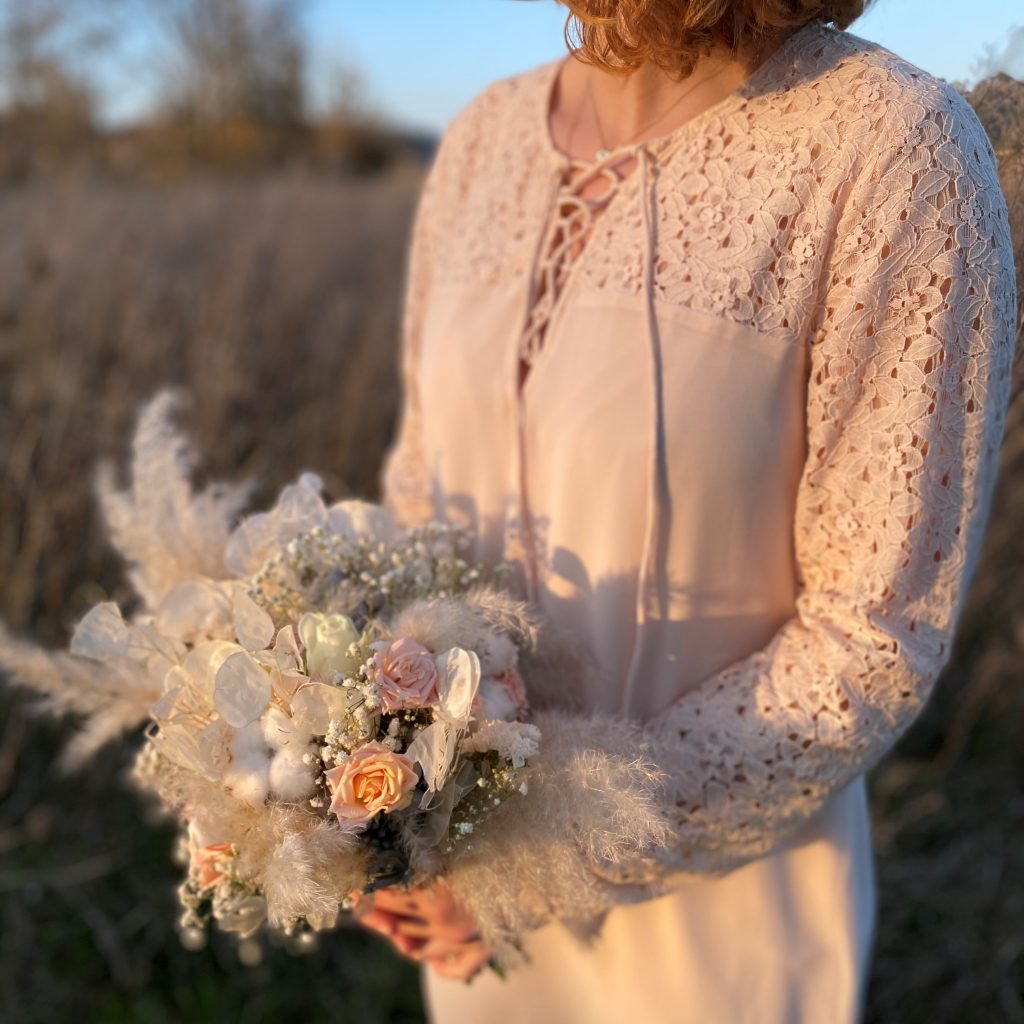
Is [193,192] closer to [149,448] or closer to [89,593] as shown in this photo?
[89,593]

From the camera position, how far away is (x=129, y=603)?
288 centimetres

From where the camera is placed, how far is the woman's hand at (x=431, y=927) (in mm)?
1212

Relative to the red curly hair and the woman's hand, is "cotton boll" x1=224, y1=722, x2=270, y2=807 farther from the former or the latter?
the red curly hair

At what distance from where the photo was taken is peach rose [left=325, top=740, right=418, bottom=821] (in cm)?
87

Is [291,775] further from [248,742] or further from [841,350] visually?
[841,350]

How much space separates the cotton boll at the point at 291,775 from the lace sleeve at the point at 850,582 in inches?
8.3

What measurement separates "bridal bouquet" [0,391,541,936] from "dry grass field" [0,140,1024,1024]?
4.68ft

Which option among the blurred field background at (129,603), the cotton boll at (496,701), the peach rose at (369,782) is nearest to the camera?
the peach rose at (369,782)

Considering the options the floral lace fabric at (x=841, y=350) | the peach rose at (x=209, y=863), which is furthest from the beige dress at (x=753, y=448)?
the peach rose at (x=209, y=863)

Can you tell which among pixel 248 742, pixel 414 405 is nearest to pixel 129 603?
pixel 414 405

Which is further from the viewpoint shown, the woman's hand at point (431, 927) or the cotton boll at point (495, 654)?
the woman's hand at point (431, 927)

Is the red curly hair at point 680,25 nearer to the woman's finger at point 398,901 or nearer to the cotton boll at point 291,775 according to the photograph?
the cotton boll at point 291,775

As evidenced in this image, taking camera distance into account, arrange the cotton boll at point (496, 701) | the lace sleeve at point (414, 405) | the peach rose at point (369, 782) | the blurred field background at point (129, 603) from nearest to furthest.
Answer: the peach rose at point (369, 782) → the cotton boll at point (496, 701) → the lace sleeve at point (414, 405) → the blurred field background at point (129, 603)

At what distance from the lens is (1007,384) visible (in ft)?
3.41
